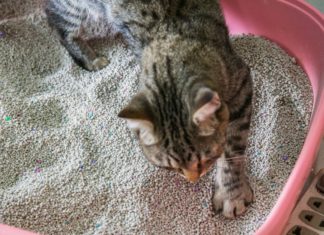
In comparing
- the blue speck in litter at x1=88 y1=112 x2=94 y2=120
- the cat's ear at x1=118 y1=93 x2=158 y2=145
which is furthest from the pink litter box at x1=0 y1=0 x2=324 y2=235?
the blue speck in litter at x1=88 y1=112 x2=94 y2=120

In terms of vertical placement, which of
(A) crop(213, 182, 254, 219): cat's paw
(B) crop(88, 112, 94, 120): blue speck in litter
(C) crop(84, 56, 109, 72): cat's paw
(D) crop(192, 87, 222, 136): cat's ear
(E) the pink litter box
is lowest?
(B) crop(88, 112, 94, 120): blue speck in litter

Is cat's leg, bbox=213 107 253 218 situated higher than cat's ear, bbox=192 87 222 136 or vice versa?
cat's ear, bbox=192 87 222 136

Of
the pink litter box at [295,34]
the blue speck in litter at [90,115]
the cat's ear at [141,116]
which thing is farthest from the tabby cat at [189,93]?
the blue speck in litter at [90,115]

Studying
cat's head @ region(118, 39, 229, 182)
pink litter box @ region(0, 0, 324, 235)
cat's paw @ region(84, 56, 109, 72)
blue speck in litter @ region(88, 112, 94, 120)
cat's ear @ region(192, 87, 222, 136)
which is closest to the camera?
cat's ear @ region(192, 87, 222, 136)

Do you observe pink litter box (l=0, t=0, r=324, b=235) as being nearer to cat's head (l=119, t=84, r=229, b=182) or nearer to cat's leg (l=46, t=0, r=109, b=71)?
cat's head (l=119, t=84, r=229, b=182)

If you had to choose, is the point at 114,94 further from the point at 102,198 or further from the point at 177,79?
the point at 177,79

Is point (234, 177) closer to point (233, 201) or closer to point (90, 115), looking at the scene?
point (233, 201)

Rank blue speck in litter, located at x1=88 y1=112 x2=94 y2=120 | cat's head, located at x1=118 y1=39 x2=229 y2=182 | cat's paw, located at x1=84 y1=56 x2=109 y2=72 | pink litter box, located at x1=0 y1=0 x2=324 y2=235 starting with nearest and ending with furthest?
cat's head, located at x1=118 y1=39 x2=229 y2=182 → pink litter box, located at x1=0 y1=0 x2=324 y2=235 → blue speck in litter, located at x1=88 y1=112 x2=94 y2=120 → cat's paw, located at x1=84 y1=56 x2=109 y2=72
